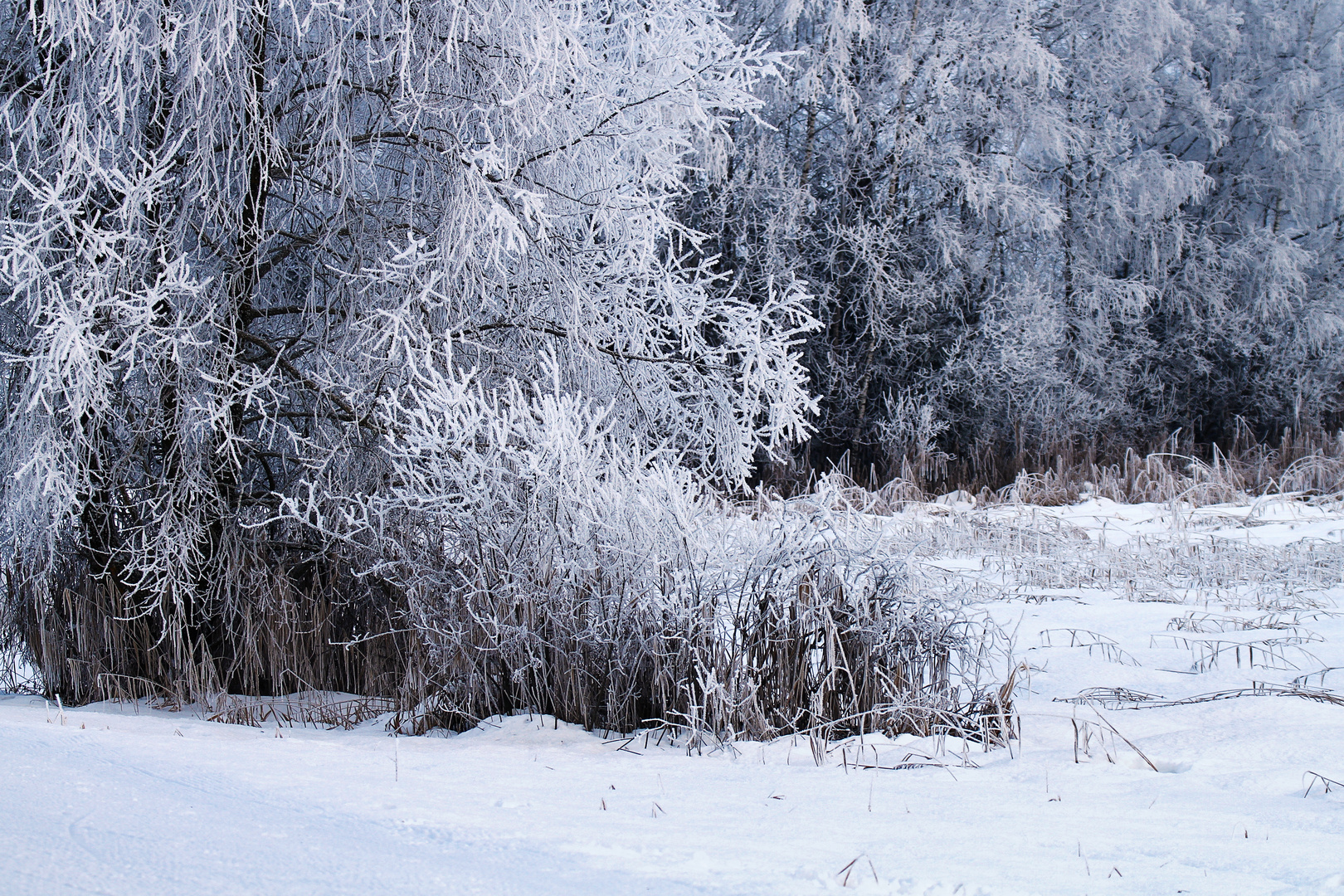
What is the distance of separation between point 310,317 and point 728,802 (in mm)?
2906

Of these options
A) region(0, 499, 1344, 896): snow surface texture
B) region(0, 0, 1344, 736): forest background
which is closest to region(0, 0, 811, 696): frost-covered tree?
region(0, 0, 1344, 736): forest background

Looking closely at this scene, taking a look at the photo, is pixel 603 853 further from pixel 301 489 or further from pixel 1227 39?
pixel 1227 39

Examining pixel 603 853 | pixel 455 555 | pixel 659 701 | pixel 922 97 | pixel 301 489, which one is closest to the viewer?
pixel 603 853

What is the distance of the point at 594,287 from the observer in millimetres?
4645

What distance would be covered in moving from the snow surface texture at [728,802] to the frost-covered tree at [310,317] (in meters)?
0.60

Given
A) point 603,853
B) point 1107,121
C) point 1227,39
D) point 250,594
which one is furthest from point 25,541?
point 1227,39

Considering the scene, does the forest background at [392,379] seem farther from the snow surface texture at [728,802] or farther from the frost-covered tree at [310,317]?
the snow surface texture at [728,802]

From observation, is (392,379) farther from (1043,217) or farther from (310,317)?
(1043,217)

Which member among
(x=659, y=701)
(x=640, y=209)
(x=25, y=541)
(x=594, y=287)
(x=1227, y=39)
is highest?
(x=1227, y=39)

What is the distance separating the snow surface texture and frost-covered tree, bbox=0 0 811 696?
60cm

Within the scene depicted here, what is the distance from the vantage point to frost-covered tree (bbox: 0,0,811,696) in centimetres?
355

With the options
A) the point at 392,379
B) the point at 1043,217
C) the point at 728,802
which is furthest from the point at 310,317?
the point at 1043,217

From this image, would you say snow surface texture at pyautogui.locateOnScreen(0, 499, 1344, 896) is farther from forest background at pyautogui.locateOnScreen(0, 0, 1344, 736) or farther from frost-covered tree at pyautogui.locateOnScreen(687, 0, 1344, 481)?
frost-covered tree at pyautogui.locateOnScreen(687, 0, 1344, 481)

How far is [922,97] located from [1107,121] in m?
4.04
